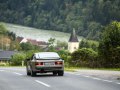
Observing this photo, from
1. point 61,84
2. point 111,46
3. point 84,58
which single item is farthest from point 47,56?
point 84,58

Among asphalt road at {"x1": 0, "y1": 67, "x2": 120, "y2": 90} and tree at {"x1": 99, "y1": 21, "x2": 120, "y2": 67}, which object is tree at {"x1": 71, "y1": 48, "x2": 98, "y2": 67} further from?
asphalt road at {"x1": 0, "y1": 67, "x2": 120, "y2": 90}

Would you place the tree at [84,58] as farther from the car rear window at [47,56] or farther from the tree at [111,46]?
the car rear window at [47,56]

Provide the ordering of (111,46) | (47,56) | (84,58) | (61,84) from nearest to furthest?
(61,84), (47,56), (111,46), (84,58)

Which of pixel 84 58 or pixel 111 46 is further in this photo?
pixel 84 58

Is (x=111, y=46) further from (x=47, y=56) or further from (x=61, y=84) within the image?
(x=61, y=84)

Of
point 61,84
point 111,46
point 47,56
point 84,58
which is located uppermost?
point 111,46

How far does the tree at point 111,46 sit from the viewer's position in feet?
119

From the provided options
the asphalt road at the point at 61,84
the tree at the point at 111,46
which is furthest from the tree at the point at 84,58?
the asphalt road at the point at 61,84

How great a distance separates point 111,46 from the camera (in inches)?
1511

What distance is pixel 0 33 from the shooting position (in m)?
184

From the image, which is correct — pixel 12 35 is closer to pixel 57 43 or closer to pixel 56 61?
pixel 57 43

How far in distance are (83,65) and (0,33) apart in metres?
145

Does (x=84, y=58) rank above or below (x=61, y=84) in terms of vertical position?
above

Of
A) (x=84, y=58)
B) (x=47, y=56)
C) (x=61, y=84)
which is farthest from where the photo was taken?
(x=84, y=58)
